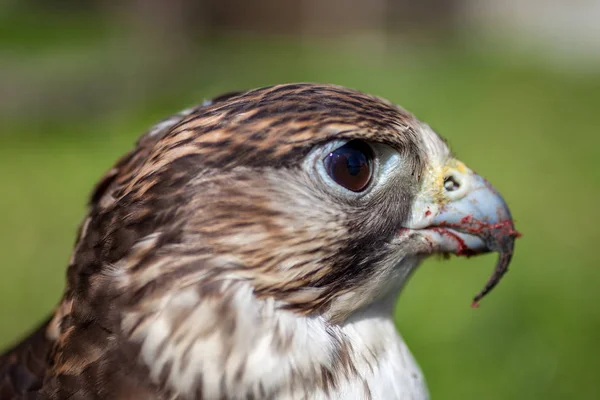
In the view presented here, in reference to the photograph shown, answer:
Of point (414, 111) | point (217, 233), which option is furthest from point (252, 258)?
point (414, 111)

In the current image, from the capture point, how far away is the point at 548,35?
1553cm

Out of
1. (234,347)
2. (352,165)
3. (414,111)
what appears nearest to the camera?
(234,347)

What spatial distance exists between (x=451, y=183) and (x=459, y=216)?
0.33ft

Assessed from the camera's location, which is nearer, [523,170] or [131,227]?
[131,227]

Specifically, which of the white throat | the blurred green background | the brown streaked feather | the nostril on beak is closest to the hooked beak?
the nostril on beak

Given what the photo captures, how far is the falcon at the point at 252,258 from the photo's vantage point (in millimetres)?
1729

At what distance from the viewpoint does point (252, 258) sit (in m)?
1.75

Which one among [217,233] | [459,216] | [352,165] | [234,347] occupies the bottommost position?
[234,347]

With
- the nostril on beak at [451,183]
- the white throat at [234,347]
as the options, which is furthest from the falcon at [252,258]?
the nostril on beak at [451,183]

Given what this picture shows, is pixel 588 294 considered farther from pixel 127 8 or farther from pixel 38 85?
pixel 127 8

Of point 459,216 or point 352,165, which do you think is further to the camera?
point 459,216

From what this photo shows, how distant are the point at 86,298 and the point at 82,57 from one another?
33.7 ft

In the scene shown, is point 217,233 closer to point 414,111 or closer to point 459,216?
point 459,216

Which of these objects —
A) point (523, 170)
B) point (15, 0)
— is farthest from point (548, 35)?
point (15, 0)
